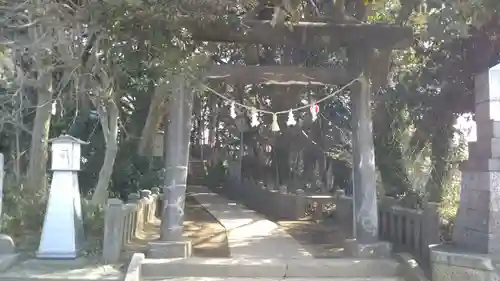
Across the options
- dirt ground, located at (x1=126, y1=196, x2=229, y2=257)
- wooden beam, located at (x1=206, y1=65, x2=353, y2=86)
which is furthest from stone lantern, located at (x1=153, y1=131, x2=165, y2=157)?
wooden beam, located at (x1=206, y1=65, x2=353, y2=86)

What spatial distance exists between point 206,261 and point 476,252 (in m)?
3.84

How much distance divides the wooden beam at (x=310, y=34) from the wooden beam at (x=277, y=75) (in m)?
0.45

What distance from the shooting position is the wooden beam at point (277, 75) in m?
8.89

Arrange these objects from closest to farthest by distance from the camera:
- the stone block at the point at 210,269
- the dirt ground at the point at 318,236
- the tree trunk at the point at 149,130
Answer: the stone block at the point at 210,269 → the dirt ground at the point at 318,236 → the tree trunk at the point at 149,130

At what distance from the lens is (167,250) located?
8.40 metres

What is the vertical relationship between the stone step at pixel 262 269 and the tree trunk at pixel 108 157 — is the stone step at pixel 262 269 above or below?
below

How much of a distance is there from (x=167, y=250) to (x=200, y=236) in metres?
3.31

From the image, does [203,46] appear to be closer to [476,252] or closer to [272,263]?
[272,263]

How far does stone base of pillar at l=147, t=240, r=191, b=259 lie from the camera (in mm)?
8367

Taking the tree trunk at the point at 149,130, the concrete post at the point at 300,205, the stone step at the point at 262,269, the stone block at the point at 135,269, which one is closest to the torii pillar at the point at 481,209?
the stone step at the point at 262,269

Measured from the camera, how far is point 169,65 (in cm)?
787

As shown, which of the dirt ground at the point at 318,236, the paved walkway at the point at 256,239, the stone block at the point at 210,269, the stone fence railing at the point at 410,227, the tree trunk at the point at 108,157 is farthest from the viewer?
the tree trunk at the point at 108,157

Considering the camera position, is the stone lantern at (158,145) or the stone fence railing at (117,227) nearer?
the stone fence railing at (117,227)

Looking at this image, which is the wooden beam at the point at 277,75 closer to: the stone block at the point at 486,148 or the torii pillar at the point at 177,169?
the torii pillar at the point at 177,169
